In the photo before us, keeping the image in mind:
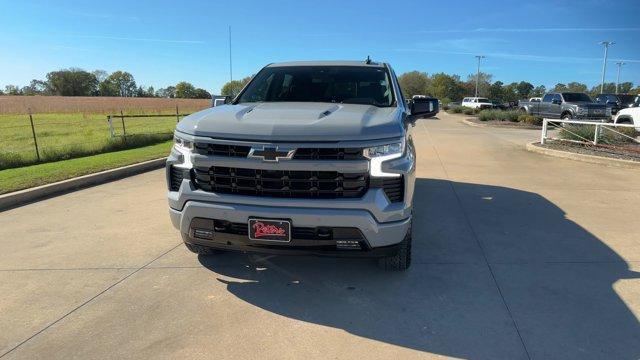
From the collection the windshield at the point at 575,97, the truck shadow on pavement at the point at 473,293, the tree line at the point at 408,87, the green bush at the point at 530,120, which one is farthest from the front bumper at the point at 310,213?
the tree line at the point at 408,87

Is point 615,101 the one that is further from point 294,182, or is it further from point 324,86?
point 294,182

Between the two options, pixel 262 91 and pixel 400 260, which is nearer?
pixel 400 260

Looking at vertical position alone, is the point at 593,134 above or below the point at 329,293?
above

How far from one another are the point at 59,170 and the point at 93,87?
143 metres

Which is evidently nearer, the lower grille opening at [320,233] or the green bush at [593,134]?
the lower grille opening at [320,233]

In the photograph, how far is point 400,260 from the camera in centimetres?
414

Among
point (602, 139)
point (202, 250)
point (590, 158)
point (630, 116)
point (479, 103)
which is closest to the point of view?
point (202, 250)

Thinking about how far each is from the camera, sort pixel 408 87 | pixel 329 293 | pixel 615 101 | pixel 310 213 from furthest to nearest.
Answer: pixel 408 87 → pixel 615 101 → pixel 329 293 → pixel 310 213

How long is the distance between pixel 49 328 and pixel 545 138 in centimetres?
1391

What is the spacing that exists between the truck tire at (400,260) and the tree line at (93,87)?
379 feet

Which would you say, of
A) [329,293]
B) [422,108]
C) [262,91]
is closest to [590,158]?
[422,108]

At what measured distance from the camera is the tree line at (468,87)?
338 feet

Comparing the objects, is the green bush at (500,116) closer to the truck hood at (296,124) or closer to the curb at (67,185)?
the curb at (67,185)

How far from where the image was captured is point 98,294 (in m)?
3.90
